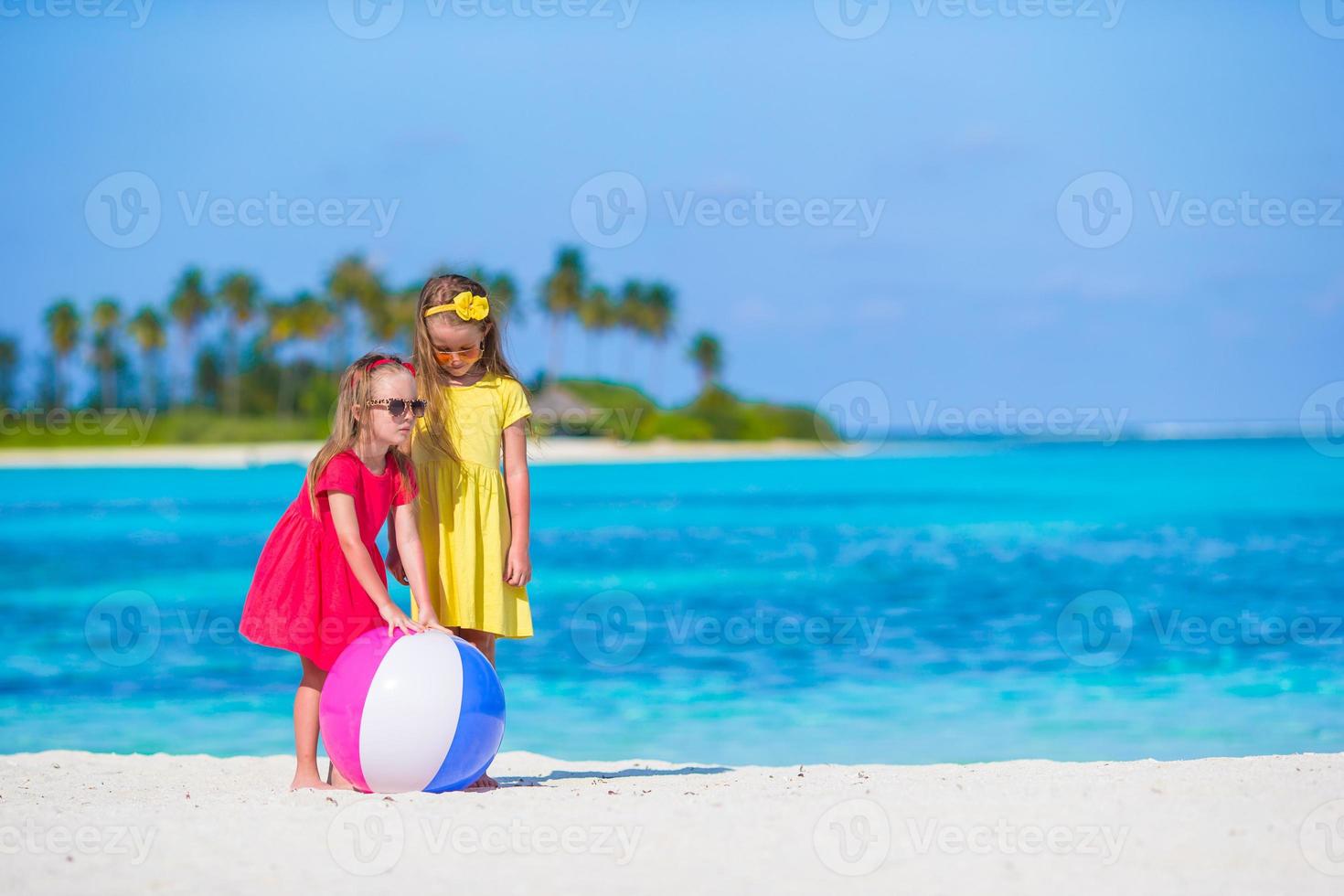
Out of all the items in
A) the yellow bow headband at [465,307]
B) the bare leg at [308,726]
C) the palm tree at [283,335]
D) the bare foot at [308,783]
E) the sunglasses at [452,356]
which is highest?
the palm tree at [283,335]

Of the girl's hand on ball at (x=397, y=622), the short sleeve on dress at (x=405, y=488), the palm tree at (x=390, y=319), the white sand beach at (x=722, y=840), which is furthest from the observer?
the palm tree at (x=390, y=319)

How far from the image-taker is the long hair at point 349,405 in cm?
580

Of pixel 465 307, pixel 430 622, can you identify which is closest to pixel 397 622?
pixel 430 622

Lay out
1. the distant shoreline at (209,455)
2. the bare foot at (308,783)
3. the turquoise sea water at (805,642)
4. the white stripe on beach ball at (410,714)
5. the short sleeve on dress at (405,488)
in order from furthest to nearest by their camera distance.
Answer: the distant shoreline at (209,455) → the turquoise sea water at (805,642) → the bare foot at (308,783) → the short sleeve on dress at (405,488) → the white stripe on beach ball at (410,714)

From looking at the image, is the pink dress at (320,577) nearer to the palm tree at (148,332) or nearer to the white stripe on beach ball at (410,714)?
the white stripe on beach ball at (410,714)

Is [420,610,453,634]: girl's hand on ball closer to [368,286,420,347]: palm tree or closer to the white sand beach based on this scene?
the white sand beach

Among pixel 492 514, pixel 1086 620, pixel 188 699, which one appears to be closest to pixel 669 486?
pixel 1086 620

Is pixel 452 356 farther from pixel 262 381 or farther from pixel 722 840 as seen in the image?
pixel 262 381

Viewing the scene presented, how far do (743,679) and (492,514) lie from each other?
5431 millimetres

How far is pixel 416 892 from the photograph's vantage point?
4.52m

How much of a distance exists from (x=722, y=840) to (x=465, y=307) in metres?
2.47

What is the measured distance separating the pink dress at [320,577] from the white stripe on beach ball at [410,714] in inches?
18.4

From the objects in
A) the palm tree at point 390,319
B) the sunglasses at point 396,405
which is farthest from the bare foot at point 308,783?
the palm tree at point 390,319

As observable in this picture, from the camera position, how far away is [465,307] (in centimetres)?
600
